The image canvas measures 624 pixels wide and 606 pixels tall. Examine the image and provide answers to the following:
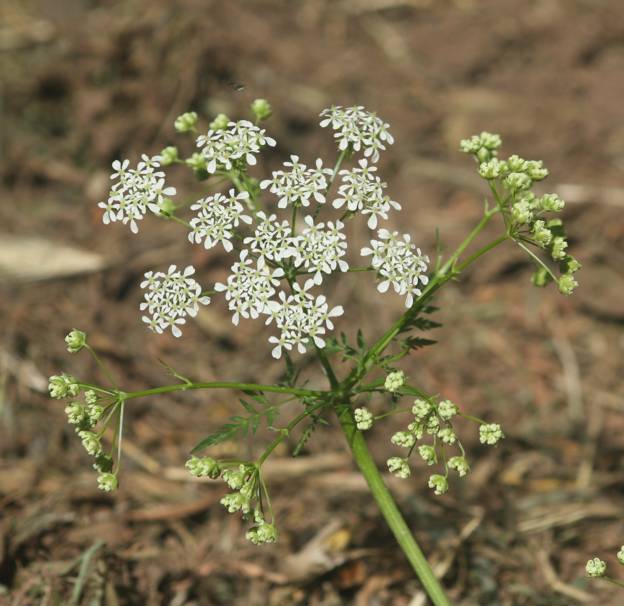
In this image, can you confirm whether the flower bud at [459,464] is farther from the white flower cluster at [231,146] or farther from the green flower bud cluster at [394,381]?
the white flower cluster at [231,146]

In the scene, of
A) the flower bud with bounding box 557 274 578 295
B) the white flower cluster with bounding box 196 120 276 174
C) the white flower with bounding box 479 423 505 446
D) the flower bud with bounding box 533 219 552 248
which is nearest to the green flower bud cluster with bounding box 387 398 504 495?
the white flower with bounding box 479 423 505 446

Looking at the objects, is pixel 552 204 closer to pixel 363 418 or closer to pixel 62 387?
pixel 363 418

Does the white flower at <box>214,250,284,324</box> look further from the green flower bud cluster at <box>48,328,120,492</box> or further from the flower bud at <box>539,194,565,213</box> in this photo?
the flower bud at <box>539,194,565,213</box>

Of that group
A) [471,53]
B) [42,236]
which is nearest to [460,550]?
[42,236]

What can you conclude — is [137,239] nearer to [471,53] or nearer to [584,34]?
[471,53]

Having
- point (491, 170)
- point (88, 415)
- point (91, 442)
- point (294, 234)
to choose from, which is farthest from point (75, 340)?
point (491, 170)

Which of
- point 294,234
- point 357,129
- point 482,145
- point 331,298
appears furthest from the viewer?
point 331,298
